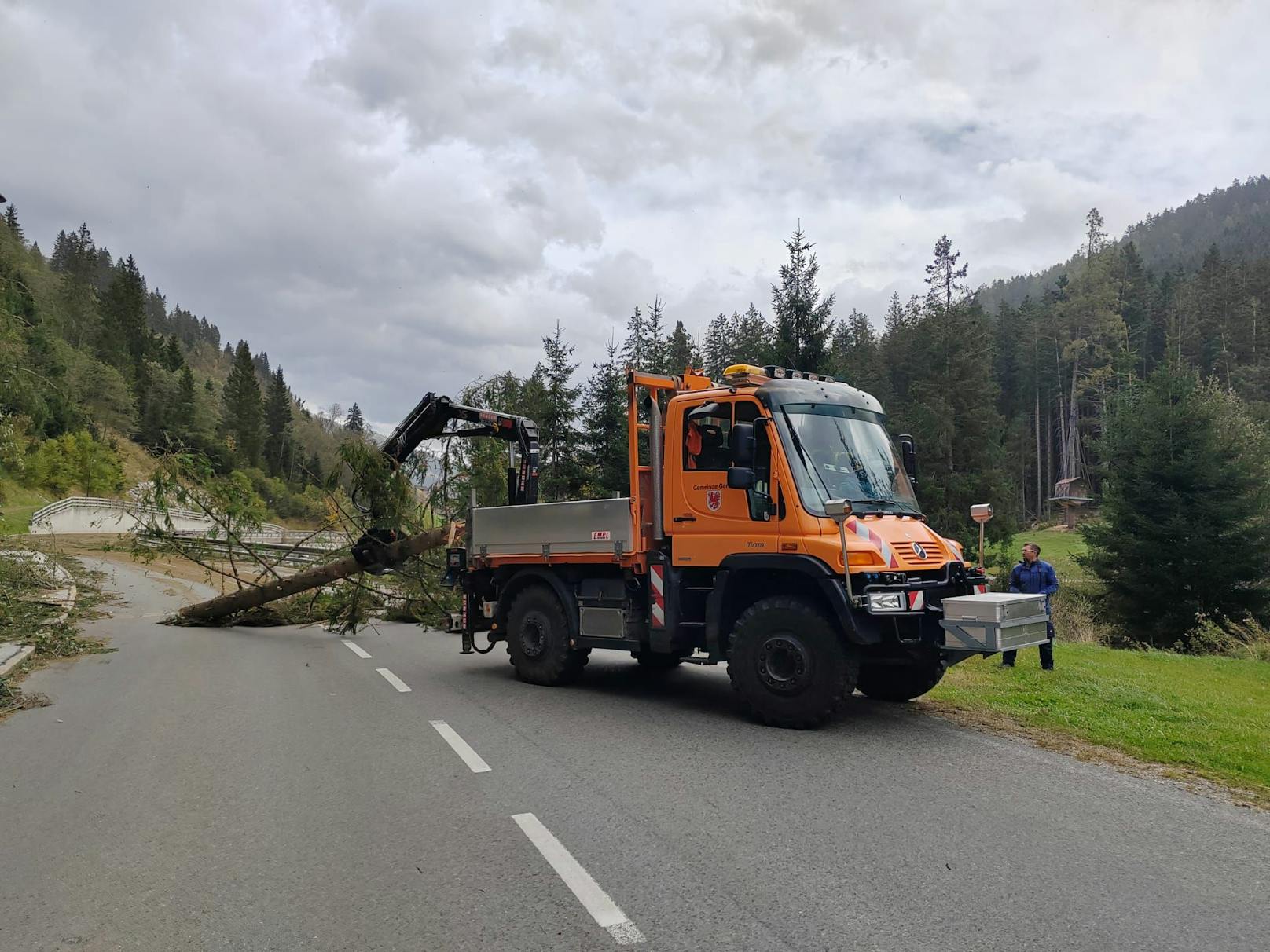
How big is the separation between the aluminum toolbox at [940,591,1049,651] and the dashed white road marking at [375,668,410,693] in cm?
586

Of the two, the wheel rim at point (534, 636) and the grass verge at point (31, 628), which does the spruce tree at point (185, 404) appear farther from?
the wheel rim at point (534, 636)

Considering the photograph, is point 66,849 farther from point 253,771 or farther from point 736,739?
point 736,739

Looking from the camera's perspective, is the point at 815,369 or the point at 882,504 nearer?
the point at 882,504

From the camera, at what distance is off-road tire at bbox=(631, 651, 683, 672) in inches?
397

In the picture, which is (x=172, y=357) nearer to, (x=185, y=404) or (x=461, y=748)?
(x=185, y=404)

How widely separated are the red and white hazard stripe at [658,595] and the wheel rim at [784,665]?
131 centimetres

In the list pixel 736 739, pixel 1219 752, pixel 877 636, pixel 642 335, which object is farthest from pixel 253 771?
pixel 642 335

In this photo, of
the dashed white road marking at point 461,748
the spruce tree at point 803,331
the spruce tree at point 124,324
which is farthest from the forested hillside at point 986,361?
the spruce tree at point 124,324

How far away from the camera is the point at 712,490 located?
786cm

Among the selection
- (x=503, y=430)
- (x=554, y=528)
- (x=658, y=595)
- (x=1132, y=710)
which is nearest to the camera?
(x=1132, y=710)

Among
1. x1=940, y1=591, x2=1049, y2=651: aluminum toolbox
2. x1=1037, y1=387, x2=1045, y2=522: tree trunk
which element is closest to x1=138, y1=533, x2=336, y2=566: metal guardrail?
x1=940, y1=591, x2=1049, y2=651: aluminum toolbox

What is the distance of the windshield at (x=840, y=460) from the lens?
7.32m

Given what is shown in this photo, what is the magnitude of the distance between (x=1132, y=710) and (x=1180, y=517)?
15.6 metres

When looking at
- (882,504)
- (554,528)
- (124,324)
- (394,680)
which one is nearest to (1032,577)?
(882,504)
